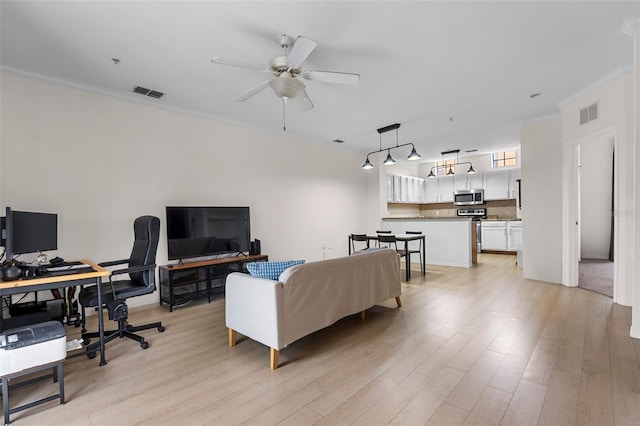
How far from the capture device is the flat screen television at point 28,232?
2189 mm

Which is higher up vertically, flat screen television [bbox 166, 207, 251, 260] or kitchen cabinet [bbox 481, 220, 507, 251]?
flat screen television [bbox 166, 207, 251, 260]

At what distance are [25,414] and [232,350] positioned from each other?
1318 mm

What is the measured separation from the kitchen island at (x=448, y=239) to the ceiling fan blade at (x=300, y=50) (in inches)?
202

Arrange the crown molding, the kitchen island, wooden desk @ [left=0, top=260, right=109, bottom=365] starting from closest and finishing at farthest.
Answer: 1. wooden desk @ [left=0, top=260, right=109, bottom=365]
2. the crown molding
3. the kitchen island

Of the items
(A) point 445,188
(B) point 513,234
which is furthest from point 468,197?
(B) point 513,234

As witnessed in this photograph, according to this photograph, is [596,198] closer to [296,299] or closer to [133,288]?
[296,299]

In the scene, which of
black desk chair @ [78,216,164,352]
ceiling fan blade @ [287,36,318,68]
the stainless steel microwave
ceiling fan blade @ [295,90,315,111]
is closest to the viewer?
ceiling fan blade @ [287,36,318,68]

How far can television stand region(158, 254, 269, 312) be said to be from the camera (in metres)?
3.78

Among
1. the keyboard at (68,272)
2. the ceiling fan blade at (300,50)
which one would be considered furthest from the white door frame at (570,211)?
→ the keyboard at (68,272)

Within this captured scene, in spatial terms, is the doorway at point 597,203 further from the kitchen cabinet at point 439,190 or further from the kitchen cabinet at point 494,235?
the kitchen cabinet at point 439,190

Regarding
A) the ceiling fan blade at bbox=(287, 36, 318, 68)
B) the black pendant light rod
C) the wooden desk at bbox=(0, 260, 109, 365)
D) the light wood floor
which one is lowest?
the light wood floor

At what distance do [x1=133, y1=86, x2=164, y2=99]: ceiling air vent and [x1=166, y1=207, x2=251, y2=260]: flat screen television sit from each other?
147cm

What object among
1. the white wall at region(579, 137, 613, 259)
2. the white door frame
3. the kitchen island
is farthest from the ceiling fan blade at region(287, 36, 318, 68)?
the white wall at region(579, 137, 613, 259)

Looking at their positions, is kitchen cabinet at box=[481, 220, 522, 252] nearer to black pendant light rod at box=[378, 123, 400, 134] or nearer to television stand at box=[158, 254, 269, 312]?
black pendant light rod at box=[378, 123, 400, 134]
